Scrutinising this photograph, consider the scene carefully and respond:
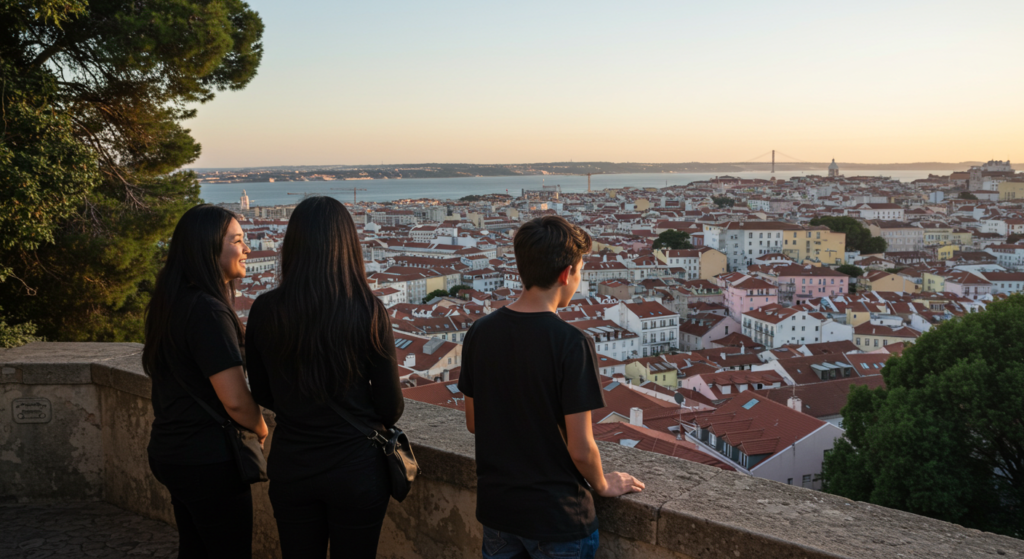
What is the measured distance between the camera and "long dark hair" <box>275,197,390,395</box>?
1356 mm

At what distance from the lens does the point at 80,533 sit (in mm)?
2377

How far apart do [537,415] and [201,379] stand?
0.72 meters

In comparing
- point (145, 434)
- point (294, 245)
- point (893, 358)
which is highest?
point (294, 245)

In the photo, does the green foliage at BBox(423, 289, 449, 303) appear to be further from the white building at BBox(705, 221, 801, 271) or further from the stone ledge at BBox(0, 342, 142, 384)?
the stone ledge at BBox(0, 342, 142, 384)

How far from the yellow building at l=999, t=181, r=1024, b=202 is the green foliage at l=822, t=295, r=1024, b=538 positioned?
308 feet

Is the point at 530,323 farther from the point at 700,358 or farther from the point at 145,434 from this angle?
the point at 700,358

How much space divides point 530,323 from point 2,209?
9.33 feet

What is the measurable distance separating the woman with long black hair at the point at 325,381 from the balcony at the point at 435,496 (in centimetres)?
35

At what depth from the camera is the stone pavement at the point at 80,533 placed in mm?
2264

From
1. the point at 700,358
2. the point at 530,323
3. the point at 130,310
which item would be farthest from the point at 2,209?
the point at 700,358

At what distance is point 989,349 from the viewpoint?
1294cm

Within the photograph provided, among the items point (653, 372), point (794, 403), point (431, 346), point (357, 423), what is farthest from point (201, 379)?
point (653, 372)

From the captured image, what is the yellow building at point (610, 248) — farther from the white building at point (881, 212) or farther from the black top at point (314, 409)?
the black top at point (314, 409)

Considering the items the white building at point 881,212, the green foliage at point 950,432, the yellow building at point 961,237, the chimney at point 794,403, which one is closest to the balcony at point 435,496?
the green foliage at point 950,432
